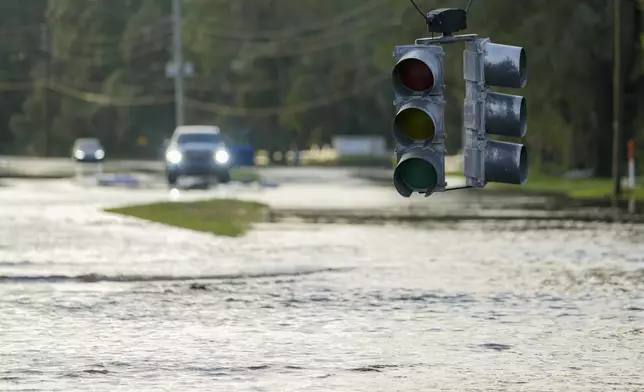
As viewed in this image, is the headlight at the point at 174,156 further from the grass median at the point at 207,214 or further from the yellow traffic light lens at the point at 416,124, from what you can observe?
the yellow traffic light lens at the point at 416,124

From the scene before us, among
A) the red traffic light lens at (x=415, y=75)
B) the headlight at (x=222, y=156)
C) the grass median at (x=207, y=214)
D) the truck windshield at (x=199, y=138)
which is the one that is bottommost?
the grass median at (x=207, y=214)

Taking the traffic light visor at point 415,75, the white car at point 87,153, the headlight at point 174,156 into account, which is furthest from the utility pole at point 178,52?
the traffic light visor at point 415,75

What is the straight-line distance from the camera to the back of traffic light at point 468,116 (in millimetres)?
10383

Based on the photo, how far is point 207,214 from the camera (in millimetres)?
35562

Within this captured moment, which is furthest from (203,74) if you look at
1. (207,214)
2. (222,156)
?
(207,214)

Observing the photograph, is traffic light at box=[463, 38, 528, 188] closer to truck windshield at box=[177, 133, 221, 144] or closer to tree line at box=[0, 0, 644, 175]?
truck windshield at box=[177, 133, 221, 144]

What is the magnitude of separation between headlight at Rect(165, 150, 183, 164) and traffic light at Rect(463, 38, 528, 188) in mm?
44176

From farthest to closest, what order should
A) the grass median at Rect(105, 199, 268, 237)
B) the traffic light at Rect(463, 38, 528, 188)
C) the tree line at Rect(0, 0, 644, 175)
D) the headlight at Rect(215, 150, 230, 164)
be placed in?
the tree line at Rect(0, 0, 644, 175), the headlight at Rect(215, 150, 230, 164), the grass median at Rect(105, 199, 268, 237), the traffic light at Rect(463, 38, 528, 188)

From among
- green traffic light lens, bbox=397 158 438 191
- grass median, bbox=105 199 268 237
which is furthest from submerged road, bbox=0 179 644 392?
green traffic light lens, bbox=397 158 438 191

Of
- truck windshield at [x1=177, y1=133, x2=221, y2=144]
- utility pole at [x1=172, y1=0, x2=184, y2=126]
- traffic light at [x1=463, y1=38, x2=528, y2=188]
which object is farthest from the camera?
utility pole at [x1=172, y1=0, x2=184, y2=126]

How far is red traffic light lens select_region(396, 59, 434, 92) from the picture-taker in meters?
10.4

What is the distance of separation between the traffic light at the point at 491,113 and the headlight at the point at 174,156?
4418 cm

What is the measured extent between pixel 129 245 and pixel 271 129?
9516cm

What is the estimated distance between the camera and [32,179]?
65.1m
